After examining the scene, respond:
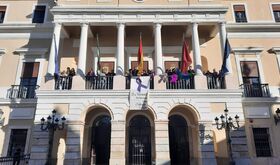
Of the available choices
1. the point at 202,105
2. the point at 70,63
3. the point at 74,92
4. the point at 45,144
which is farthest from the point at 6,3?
the point at 202,105

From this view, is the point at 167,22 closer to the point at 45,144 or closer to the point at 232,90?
the point at 232,90

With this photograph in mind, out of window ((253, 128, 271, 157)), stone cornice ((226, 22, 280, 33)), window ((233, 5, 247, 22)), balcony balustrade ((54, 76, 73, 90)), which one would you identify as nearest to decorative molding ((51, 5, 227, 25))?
stone cornice ((226, 22, 280, 33))

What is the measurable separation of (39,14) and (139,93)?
414 inches

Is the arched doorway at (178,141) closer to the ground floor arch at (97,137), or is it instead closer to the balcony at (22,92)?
the ground floor arch at (97,137)

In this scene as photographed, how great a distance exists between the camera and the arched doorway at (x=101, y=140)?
14912 millimetres

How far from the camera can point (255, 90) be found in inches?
636

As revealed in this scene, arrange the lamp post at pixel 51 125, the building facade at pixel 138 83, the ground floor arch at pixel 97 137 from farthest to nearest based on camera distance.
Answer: the ground floor arch at pixel 97 137 → the building facade at pixel 138 83 → the lamp post at pixel 51 125

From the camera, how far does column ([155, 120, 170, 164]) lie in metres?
12.8

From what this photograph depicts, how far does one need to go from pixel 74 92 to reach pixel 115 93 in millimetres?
2314

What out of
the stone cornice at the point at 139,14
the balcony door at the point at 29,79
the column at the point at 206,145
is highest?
the stone cornice at the point at 139,14

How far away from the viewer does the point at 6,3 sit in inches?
738

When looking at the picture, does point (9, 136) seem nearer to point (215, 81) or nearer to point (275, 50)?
point (215, 81)

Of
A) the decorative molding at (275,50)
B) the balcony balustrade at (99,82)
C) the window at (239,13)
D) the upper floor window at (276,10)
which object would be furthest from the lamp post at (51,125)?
the upper floor window at (276,10)

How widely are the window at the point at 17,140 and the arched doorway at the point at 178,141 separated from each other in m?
9.19
